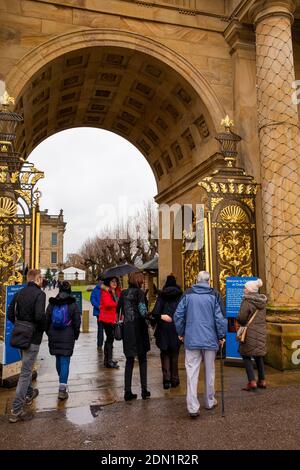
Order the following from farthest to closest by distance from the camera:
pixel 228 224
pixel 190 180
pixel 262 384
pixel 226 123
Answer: pixel 190 180 < pixel 226 123 < pixel 228 224 < pixel 262 384

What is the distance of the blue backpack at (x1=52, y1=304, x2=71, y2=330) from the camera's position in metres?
5.84

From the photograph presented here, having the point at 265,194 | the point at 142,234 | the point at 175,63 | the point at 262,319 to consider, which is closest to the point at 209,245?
the point at 265,194

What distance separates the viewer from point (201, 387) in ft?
21.3

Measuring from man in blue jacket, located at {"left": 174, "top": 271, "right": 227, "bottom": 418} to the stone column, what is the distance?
3445 mm

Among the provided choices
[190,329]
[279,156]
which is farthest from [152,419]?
[279,156]

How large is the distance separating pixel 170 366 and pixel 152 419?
1.64 metres

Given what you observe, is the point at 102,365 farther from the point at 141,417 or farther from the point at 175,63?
the point at 175,63

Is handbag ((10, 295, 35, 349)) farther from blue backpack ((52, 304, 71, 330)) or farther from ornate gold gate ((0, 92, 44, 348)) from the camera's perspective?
ornate gold gate ((0, 92, 44, 348))

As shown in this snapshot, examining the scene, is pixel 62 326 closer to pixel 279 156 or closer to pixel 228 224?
pixel 228 224

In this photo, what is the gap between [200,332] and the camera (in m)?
5.14

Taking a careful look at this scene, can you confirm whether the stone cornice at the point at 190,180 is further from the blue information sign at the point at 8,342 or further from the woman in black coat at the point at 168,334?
the blue information sign at the point at 8,342

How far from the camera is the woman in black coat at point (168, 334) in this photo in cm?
642

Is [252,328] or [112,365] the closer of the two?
[252,328]

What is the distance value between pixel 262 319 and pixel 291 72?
5937 millimetres
